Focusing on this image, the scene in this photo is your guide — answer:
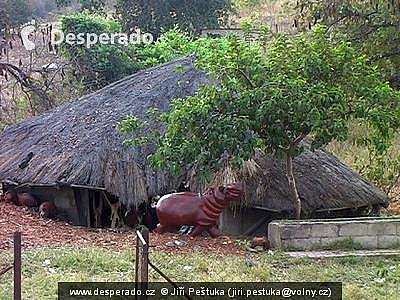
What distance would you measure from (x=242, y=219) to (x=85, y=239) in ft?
8.42

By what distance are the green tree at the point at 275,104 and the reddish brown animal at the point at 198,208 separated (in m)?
0.38

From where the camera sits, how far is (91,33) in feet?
66.4

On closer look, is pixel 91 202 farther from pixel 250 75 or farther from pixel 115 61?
pixel 115 61

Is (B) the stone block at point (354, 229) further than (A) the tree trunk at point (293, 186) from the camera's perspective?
No

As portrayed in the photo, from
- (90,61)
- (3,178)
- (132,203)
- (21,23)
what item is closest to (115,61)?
(90,61)

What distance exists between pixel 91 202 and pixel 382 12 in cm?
619

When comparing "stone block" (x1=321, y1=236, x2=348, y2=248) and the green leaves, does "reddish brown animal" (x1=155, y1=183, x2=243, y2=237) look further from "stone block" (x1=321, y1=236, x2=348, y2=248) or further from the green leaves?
"stone block" (x1=321, y1=236, x2=348, y2=248)

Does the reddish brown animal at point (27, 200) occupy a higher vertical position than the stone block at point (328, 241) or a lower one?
higher

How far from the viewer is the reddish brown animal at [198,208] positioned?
9.25m

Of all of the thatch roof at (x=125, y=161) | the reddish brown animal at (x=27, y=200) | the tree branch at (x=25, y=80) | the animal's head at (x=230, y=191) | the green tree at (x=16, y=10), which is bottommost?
the reddish brown animal at (x=27, y=200)

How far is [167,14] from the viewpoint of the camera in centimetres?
2372

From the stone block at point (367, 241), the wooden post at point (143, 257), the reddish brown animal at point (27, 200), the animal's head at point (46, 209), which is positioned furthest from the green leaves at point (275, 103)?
the wooden post at point (143, 257)

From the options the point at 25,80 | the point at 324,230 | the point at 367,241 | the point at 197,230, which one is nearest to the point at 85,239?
the point at 197,230

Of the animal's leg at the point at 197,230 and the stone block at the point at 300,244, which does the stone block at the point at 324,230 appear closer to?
the stone block at the point at 300,244
